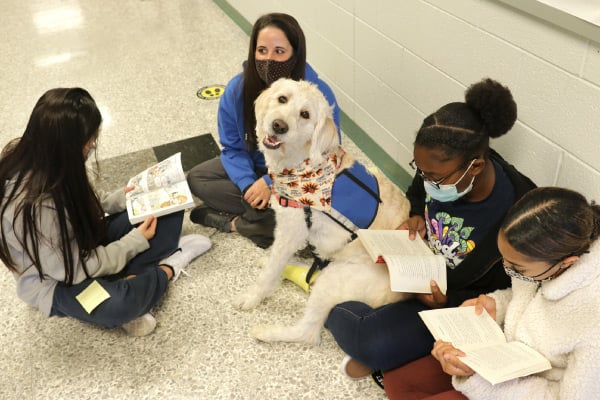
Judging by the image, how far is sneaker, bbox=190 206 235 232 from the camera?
2379 mm

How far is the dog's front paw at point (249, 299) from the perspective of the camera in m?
2.00

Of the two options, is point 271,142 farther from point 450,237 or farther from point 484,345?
point 484,345

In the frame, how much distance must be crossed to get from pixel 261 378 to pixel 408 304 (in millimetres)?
→ 597

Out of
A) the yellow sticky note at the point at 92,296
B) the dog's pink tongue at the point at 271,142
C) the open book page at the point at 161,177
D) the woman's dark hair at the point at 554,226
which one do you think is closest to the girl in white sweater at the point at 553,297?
the woman's dark hair at the point at 554,226

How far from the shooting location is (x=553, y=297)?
1.22 meters

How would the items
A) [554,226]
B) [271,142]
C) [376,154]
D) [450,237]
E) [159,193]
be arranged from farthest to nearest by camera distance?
[376,154]
[159,193]
[271,142]
[450,237]
[554,226]

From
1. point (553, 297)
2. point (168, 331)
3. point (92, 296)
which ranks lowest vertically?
point (168, 331)

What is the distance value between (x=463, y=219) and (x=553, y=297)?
1.36 ft

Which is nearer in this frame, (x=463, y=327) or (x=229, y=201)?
(x=463, y=327)

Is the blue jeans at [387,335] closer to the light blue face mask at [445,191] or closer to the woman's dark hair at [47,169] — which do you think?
the light blue face mask at [445,191]

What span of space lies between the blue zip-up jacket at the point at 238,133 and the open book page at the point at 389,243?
61 centimetres

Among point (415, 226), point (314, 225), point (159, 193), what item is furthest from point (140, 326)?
point (415, 226)

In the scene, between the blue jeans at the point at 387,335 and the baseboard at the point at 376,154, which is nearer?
the blue jeans at the point at 387,335

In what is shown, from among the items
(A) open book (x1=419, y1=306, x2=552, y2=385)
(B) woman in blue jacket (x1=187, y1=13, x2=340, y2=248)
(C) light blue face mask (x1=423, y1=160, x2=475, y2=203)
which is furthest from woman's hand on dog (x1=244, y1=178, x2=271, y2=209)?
(A) open book (x1=419, y1=306, x2=552, y2=385)
